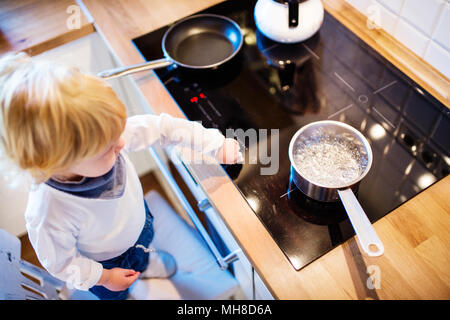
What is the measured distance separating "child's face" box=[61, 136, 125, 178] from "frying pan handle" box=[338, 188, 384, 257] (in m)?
0.43

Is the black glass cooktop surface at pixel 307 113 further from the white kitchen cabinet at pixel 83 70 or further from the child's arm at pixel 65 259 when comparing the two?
the child's arm at pixel 65 259

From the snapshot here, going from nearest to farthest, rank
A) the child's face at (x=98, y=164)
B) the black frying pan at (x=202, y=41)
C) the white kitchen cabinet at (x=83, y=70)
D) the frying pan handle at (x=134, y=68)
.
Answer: the child's face at (x=98, y=164) < the frying pan handle at (x=134, y=68) < the black frying pan at (x=202, y=41) < the white kitchen cabinet at (x=83, y=70)

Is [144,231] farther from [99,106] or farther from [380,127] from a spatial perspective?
[380,127]

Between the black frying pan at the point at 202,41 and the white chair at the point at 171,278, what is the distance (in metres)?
0.44

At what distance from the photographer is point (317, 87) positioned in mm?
935

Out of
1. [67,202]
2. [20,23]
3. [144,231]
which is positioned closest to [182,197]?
[144,231]

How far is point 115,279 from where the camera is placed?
84cm

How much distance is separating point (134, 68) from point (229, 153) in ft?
1.14

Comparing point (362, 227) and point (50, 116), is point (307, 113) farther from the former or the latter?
point (50, 116)

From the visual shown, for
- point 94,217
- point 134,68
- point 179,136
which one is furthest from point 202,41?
point 94,217

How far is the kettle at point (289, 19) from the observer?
917mm

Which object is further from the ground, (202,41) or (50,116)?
(50,116)

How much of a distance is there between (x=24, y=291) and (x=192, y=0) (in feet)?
3.03

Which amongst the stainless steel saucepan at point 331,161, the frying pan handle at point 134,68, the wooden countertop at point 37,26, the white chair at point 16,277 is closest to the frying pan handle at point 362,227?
the stainless steel saucepan at point 331,161
